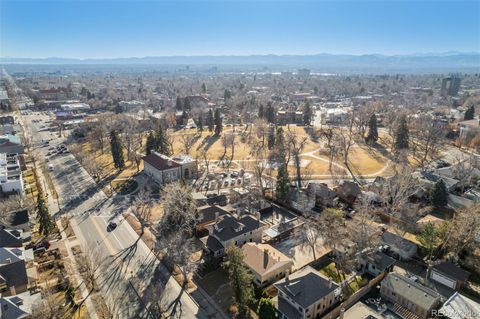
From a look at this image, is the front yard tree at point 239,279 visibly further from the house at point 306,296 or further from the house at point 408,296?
the house at point 408,296

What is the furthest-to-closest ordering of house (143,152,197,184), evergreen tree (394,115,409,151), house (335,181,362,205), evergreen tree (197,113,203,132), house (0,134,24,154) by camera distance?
evergreen tree (197,113,203,132), evergreen tree (394,115,409,151), house (0,134,24,154), house (143,152,197,184), house (335,181,362,205)

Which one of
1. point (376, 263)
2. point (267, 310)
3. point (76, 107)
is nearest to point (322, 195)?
point (376, 263)

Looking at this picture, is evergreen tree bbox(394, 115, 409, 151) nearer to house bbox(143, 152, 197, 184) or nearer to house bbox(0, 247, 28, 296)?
house bbox(143, 152, 197, 184)

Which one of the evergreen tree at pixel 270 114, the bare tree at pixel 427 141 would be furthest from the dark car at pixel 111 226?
the evergreen tree at pixel 270 114

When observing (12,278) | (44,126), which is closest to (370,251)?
(12,278)

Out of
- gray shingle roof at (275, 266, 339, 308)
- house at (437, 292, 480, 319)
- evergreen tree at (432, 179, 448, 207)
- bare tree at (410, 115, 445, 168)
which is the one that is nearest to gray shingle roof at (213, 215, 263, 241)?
gray shingle roof at (275, 266, 339, 308)

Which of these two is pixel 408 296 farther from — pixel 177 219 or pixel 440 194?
pixel 177 219

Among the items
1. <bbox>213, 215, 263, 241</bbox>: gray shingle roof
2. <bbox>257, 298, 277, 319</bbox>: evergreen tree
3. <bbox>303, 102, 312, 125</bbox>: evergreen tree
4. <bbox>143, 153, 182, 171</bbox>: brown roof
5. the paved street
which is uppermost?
<bbox>303, 102, 312, 125</bbox>: evergreen tree
